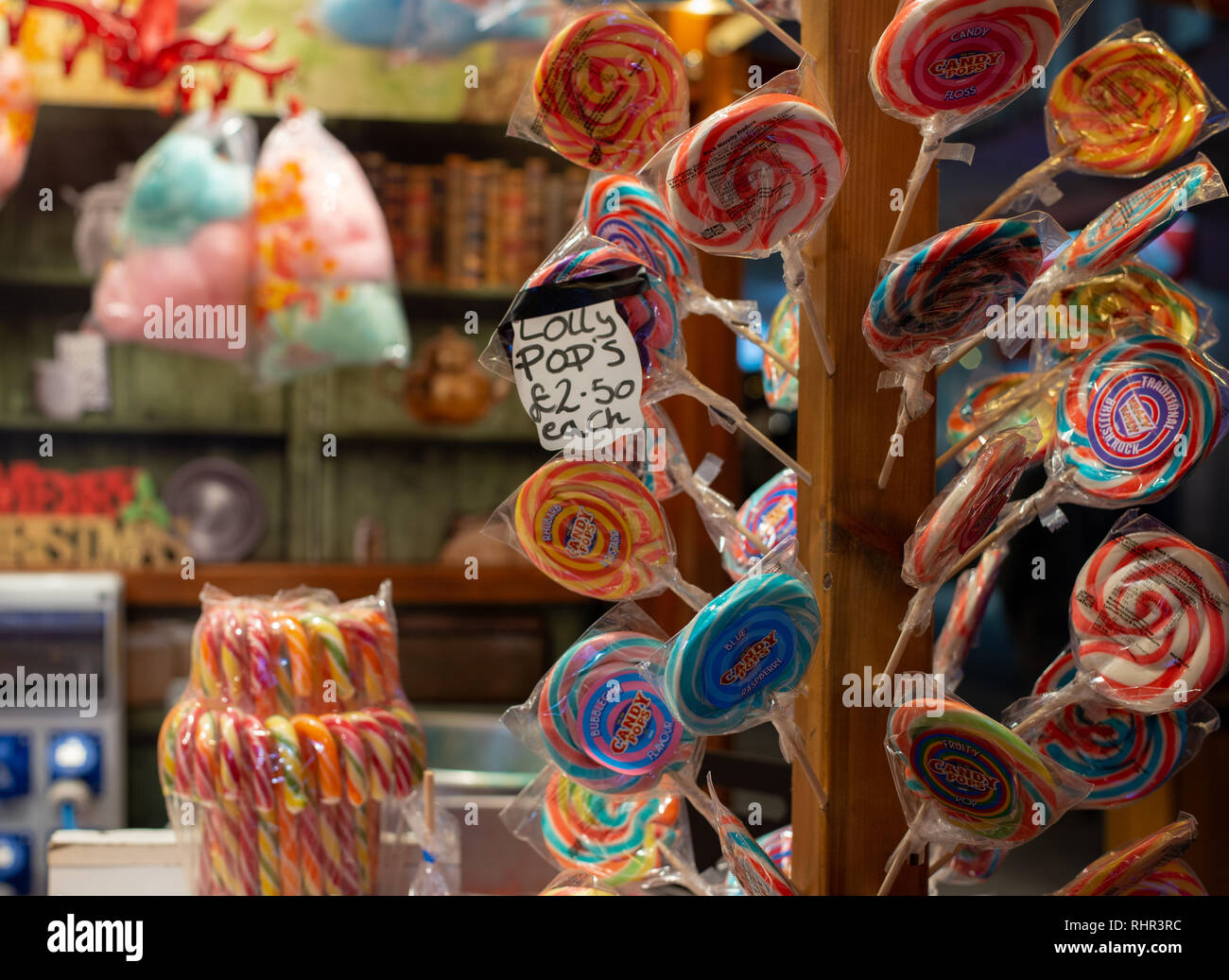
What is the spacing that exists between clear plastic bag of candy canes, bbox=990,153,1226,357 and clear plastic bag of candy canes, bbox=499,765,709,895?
60 centimetres

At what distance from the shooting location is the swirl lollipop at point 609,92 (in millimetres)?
1006

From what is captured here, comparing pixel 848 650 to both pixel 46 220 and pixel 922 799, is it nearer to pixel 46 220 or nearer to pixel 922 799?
pixel 922 799

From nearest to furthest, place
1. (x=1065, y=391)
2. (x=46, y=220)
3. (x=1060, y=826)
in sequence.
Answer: (x=1065, y=391) → (x=46, y=220) → (x=1060, y=826)

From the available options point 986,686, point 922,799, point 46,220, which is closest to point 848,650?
point 922,799

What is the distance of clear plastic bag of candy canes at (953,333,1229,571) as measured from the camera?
0.94 m

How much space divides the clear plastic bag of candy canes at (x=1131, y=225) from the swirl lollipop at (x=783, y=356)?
27cm

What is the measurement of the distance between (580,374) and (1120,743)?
636 millimetres

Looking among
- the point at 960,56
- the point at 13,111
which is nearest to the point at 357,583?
the point at 13,111

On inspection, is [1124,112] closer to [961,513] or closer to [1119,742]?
[961,513]

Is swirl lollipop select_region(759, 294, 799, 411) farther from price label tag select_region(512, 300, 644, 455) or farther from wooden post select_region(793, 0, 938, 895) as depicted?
price label tag select_region(512, 300, 644, 455)

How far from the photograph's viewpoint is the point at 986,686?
5.88m

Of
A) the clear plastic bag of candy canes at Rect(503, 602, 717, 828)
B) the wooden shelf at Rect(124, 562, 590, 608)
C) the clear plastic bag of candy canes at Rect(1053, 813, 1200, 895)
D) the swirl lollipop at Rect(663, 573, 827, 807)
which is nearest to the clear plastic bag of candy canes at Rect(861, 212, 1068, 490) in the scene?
the swirl lollipop at Rect(663, 573, 827, 807)

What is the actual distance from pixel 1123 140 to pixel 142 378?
10.6 feet

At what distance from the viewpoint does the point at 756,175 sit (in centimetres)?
88
